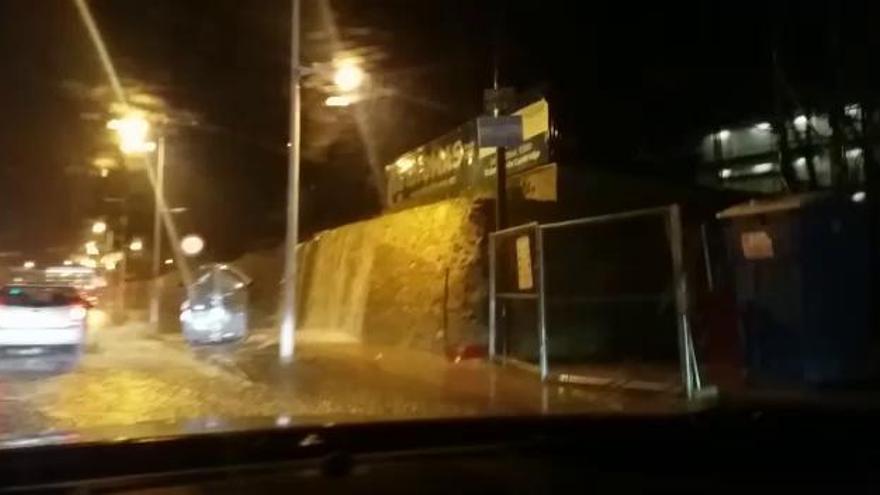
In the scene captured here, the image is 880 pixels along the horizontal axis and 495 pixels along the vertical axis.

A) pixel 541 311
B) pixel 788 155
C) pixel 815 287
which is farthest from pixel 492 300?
pixel 788 155

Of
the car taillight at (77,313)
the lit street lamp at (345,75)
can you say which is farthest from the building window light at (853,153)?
the car taillight at (77,313)

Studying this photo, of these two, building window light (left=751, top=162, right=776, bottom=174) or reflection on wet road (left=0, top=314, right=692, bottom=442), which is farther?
building window light (left=751, top=162, right=776, bottom=174)

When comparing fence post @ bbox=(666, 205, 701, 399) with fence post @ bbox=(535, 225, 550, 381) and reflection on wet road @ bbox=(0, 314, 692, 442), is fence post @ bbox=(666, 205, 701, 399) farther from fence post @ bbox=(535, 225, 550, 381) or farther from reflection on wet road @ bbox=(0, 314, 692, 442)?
fence post @ bbox=(535, 225, 550, 381)

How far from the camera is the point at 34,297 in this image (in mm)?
22781

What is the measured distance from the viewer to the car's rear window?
22.7 meters

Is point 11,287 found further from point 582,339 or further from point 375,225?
point 582,339

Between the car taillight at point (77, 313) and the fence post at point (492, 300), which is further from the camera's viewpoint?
the car taillight at point (77, 313)

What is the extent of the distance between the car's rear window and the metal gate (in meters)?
8.40

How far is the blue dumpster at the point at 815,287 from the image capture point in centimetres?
1343

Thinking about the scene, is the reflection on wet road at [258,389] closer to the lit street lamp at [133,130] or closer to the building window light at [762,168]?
the lit street lamp at [133,130]

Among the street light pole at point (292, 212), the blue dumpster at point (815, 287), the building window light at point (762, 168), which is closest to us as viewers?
the blue dumpster at point (815, 287)

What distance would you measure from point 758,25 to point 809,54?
2043 mm

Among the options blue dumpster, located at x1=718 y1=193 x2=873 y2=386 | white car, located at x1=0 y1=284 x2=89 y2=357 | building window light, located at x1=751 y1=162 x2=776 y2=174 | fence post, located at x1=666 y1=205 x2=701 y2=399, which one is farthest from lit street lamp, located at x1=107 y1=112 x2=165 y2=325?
blue dumpster, located at x1=718 y1=193 x2=873 y2=386

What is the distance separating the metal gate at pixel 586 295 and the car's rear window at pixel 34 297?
8.40 metres
